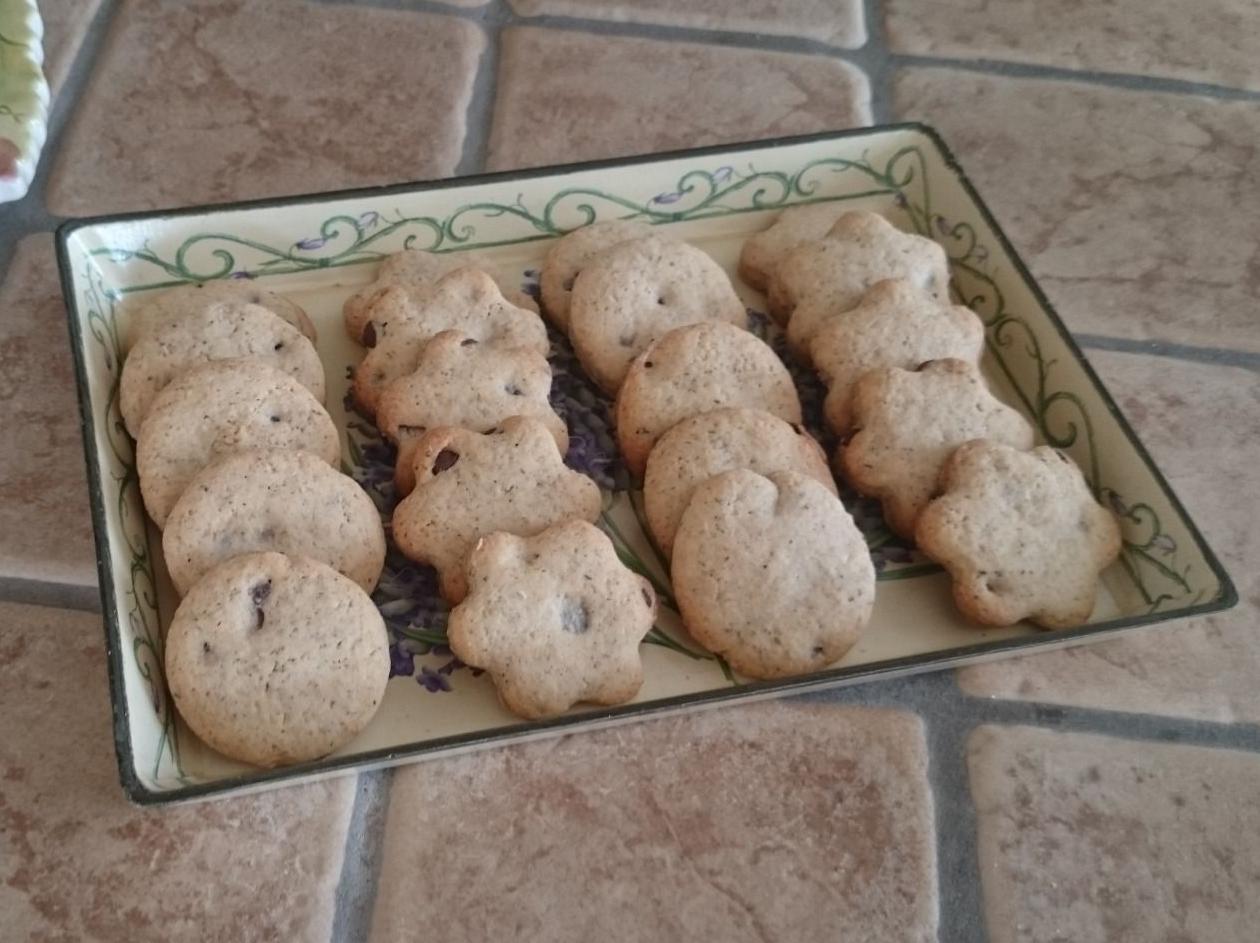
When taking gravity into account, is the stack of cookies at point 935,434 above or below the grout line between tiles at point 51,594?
above

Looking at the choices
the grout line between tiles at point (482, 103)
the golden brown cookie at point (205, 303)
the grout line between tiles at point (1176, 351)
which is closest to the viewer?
the golden brown cookie at point (205, 303)

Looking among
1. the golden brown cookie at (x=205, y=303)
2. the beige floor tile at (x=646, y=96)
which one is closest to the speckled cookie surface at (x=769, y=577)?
the golden brown cookie at (x=205, y=303)

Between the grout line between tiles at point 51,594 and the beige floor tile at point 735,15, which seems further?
the beige floor tile at point 735,15

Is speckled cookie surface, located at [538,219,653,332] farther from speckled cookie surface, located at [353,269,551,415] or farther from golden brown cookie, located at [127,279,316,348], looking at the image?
golden brown cookie, located at [127,279,316,348]

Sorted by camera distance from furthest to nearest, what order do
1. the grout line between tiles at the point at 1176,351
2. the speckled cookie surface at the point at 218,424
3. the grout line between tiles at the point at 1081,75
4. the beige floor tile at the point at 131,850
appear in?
the grout line between tiles at the point at 1081,75, the grout line between tiles at the point at 1176,351, the speckled cookie surface at the point at 218,424, the beige floor tile at the point at 131,850

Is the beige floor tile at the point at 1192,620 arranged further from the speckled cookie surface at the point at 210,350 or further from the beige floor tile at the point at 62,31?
the beige floor tile at the point at 62,31

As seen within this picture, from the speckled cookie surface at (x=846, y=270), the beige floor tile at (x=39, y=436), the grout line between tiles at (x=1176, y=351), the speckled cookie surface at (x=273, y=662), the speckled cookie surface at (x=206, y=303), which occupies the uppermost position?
the speckled cookie surface at (x=846, y=270)

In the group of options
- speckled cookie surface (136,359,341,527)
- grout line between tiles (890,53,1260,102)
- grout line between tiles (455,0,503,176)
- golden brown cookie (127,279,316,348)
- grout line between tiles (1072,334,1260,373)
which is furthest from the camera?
grout line between tiles (890,53,1260,102)

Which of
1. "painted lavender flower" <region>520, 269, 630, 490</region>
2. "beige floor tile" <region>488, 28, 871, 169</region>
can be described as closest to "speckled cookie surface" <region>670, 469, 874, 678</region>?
"painted lavender flower" <region>520, 269, 630, 490</region>

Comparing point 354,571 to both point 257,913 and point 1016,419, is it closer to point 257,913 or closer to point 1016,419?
point 257,913
